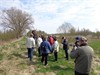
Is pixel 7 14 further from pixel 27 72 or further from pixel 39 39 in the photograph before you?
pixel 27 72

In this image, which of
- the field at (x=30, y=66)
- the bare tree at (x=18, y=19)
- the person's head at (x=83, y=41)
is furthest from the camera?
the bare tree at (x=18, y=19)

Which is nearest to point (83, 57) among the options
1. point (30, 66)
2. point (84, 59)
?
point (84, 59)

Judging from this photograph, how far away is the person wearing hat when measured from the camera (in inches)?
324

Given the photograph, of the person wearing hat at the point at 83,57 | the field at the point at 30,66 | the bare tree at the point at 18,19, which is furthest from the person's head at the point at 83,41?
the bare tree at the point at 18,19

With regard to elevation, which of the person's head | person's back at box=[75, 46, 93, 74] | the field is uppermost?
the person's head

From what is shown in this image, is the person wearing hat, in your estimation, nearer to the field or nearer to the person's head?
the person's head

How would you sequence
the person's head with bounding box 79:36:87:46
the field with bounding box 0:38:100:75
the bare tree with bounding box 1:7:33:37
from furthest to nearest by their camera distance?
the bare tree with bounding box 1:7:33:37 → the field with bounding box 0:38:100:75 → the person's head with bounding box 79:36:87:46

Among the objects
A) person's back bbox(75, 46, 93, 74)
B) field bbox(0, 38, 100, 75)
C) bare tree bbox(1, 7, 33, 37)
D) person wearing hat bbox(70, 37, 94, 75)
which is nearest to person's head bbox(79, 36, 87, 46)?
person wearing hat bbox(70, 37, 94, 75)

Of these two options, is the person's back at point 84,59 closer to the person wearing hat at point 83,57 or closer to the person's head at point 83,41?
the person wearing hat at point 83,57

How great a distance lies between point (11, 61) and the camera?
17.7 m

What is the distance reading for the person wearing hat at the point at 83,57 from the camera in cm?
824

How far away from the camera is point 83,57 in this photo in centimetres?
827

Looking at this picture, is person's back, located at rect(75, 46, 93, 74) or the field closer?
person's back, located at rect(75, 46, 93, 74)

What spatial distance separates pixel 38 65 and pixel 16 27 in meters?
51.2
